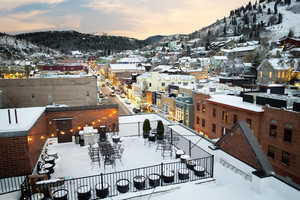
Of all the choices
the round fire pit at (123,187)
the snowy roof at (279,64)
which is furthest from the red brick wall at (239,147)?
the snowy roof at (279,64)

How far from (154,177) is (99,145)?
15.4ft

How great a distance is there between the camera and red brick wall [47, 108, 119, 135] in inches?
547

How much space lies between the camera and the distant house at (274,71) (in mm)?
53594

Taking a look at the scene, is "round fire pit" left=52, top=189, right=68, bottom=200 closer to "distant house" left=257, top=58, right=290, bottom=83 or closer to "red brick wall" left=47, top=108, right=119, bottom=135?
"red brick wall" left=47, top=108, right=119, bottom=135

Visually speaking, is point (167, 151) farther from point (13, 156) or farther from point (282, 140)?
point (282, 140)

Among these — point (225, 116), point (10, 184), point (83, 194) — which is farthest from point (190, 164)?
point (225, 116)

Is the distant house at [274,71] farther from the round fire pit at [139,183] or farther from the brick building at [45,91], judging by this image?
the round fire pit at [139,183]

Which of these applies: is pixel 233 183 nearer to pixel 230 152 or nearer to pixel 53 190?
pixel 230 152

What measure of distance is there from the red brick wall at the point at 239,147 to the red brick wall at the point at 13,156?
30.4 feet

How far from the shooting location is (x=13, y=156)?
856 cm

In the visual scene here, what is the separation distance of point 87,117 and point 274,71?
56.1 m

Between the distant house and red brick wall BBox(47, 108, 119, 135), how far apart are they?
5399cm

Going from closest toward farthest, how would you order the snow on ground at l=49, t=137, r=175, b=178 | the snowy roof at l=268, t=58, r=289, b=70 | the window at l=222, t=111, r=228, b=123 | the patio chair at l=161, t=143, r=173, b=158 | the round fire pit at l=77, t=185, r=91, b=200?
1. the round fire pit at l=77, t=185, r=91, b=200
2. the snow on ground at l=49, t=137, r=175, b=178
3. the patio chair at l=161, t=143, r=173, b=158
4. the window at l=222, t=111, r=228, b=123
5. the snowy roof at l=268, t=58, r=289, b=70

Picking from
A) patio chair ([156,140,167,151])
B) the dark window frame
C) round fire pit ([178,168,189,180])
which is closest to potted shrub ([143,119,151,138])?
patio chair ([156,140,167,151])
